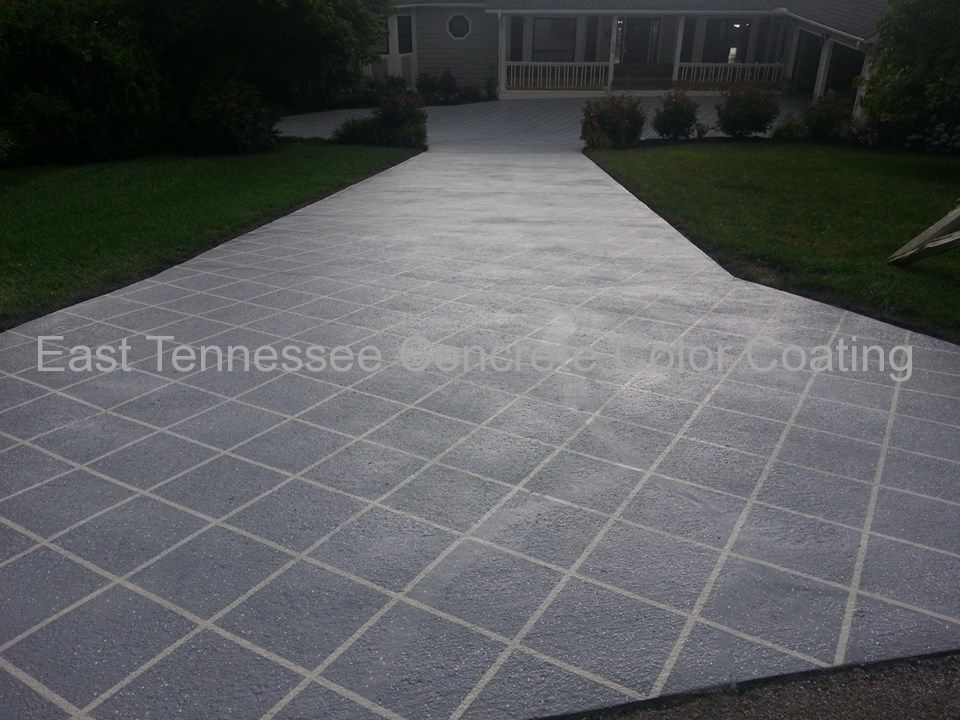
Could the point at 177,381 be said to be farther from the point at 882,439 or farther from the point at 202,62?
the point at 202,62

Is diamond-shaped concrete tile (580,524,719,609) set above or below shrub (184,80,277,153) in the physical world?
below

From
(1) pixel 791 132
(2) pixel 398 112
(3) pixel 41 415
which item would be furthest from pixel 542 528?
(1) pixel 791 132

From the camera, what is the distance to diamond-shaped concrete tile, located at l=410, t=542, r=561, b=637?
2.73 meters

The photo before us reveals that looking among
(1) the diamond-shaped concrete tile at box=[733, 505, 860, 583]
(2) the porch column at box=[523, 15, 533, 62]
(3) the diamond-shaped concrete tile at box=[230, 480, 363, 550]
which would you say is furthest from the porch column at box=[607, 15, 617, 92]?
(3) the diamond-shaped concrete tile at box=[230, 480, 363, 550]

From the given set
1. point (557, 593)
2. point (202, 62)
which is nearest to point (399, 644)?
point (557, 593)

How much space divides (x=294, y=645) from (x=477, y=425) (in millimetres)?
1792

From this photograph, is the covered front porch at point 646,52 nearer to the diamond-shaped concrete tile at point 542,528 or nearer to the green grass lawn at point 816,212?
the green grass lawn at point 816,212

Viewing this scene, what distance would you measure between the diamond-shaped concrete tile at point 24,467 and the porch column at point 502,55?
24.0 meters

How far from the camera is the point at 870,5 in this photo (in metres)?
18.7

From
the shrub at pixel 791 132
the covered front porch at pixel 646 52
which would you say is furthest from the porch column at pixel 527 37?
the shrub at pixel 791 132

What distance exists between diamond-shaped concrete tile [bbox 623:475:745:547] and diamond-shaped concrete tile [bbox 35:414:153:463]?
103 inches

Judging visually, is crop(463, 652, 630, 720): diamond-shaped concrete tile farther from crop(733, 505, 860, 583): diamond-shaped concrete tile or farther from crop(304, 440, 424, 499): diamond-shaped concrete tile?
crop(304, 440, 424, 499): diamond-shaped concrete tile

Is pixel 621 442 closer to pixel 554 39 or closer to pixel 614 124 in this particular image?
pixel 614 124

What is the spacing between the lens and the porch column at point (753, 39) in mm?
26562
